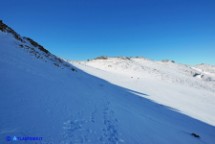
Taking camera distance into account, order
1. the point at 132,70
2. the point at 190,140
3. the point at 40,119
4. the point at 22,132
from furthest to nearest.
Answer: the point at 132,70 → the point at 190,140 → the point at 40,119 → the point at 22,132

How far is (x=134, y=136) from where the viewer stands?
21.2 feet

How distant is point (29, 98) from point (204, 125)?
1446 cm

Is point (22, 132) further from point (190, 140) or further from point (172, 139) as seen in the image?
point (190, 140)

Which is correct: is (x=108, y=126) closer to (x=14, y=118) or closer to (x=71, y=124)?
(x=71, y=124)

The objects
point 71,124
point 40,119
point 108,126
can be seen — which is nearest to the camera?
point 40,119

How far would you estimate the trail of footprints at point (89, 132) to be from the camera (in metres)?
4.95

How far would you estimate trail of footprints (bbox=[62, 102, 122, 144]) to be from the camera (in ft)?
16.2

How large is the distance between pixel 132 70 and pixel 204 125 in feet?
90.6

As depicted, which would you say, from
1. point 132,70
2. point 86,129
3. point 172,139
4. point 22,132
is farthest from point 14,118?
point 132,70

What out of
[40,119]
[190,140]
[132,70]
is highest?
[132,70]

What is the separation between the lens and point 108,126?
669 cm

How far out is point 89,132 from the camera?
18.3ft

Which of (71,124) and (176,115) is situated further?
(176,115)

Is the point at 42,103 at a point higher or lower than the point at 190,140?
higher
